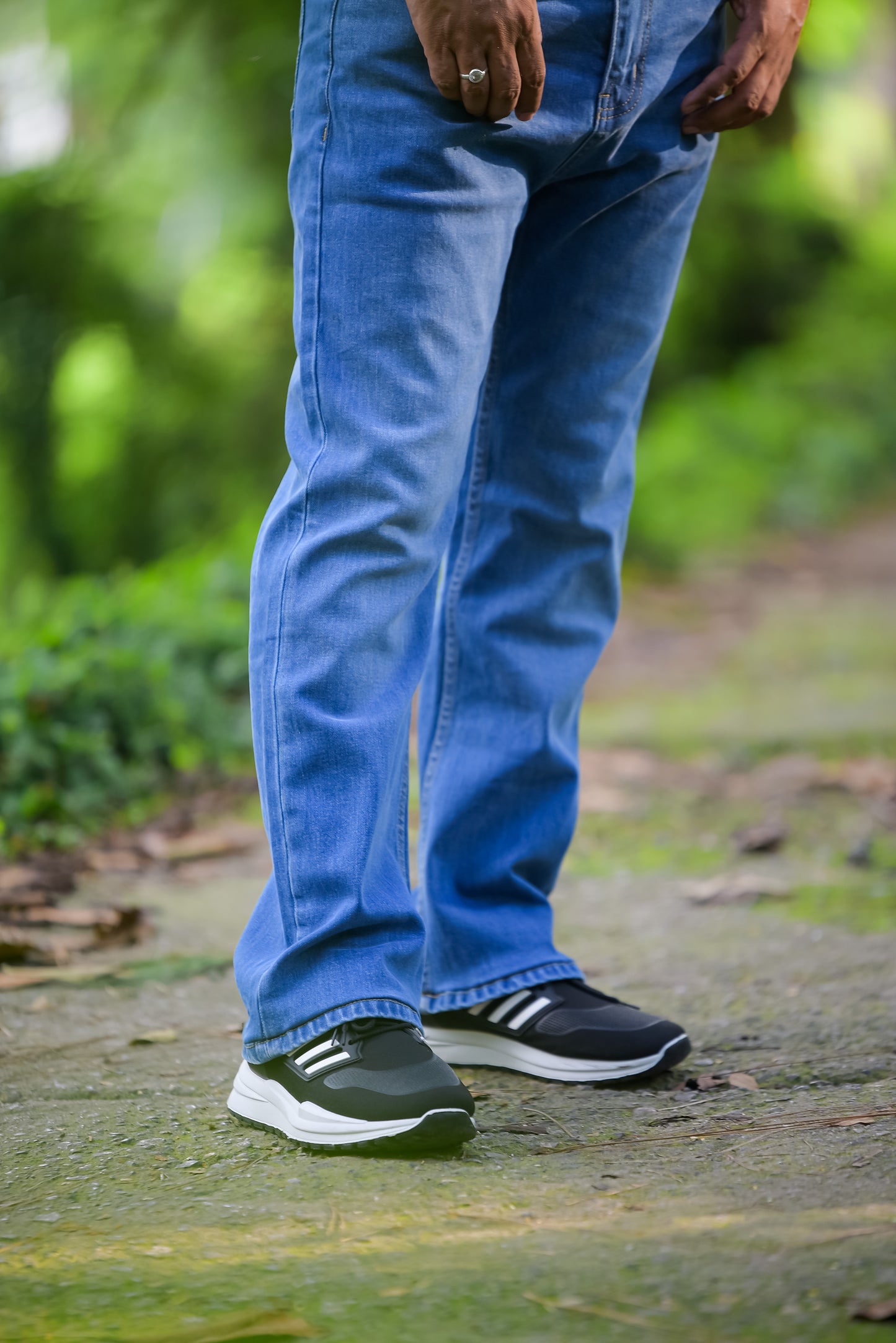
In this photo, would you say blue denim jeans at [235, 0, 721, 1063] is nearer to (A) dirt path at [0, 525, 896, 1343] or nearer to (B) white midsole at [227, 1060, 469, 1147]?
(B) white midsole at [227, 1060, 469, 1147]

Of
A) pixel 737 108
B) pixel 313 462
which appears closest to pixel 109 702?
pixel 313 462

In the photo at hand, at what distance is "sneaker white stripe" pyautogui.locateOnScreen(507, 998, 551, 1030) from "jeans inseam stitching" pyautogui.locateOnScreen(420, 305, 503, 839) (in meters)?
0.24

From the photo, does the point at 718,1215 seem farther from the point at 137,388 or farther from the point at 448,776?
the point at 137,388

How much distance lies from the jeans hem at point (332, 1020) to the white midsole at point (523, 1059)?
193 mm

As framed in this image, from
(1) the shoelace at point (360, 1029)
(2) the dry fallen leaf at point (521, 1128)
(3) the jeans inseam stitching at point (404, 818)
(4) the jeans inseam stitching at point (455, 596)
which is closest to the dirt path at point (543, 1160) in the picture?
(2) the dry fallen leaf at point (521, 1128)

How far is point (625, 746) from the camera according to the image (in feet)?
11.4

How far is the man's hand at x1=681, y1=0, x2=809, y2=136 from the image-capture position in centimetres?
156

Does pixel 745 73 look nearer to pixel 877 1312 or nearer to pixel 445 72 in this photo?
pixel 445 72

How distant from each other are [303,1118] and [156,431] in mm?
5085

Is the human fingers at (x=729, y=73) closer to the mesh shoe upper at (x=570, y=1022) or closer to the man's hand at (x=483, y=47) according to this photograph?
the man's hand at (x=483, y=47)

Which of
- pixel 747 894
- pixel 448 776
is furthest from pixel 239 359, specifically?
pixel 448 776

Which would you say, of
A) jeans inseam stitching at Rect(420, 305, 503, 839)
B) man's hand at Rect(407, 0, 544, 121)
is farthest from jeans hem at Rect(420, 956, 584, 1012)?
man's hand at Rect(407, 0, 544, 121)

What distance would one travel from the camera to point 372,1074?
131 cm

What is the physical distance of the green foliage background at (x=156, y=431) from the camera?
10.1ft
